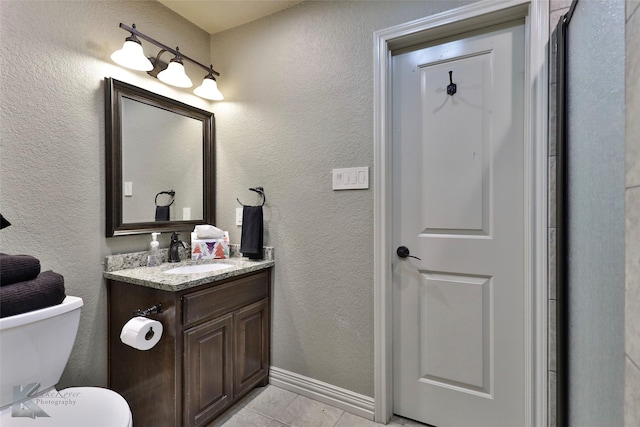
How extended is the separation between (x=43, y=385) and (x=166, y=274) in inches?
22.8

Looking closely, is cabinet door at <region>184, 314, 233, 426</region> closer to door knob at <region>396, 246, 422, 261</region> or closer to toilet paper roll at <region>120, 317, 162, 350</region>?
toilet paper roll at <region>120, 317, 162, 350</region>

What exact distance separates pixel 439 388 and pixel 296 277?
961 mm

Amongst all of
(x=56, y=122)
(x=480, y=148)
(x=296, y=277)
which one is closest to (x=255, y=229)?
(x=296, y=277)

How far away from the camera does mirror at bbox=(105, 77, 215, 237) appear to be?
1569 millimetres

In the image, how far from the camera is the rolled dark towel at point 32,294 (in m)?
1.02

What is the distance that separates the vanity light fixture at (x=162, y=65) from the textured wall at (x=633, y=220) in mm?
1844

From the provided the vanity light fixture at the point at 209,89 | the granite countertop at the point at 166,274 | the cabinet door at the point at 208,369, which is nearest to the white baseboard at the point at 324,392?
the cabinet door at the point at 208,369

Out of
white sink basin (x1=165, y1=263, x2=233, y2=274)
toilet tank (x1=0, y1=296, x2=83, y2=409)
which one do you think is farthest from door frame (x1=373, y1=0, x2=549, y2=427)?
toilet tank (x1=0, y1=296, x2=83, y2=409)

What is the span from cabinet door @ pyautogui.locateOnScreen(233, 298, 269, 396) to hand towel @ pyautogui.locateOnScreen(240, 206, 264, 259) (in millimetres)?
312

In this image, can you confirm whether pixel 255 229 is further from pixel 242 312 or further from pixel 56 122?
pixel 56 122

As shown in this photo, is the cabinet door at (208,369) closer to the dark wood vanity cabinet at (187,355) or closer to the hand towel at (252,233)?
the dark wood vanity cabinet at (187,355)

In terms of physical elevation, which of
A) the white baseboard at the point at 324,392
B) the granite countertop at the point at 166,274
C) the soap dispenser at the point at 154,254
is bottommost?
the white baseboard at the point at 324,392

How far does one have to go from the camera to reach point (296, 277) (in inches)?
71.9

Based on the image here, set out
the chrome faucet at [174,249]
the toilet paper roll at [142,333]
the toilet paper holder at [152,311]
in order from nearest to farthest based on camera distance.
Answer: the toilet paper roll at [142,333] → the toilet paper holder at [152,311] → the chrome faucet at [174,249]
